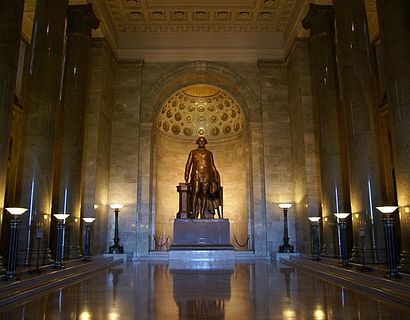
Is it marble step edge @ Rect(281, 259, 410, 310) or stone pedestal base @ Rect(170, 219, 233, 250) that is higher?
stone pedestal base @ Rect(170, 219, 233, 250)

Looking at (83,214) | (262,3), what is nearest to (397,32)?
(262,3)

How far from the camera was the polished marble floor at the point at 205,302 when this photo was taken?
4.34 meters

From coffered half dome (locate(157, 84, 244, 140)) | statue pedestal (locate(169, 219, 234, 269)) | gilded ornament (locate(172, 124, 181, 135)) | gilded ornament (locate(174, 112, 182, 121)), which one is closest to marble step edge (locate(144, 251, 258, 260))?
statue pedestal (locate(169, 219, 234, 269))

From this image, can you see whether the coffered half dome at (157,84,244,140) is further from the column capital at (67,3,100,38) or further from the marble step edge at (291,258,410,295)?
the marble step edge at (291,258,410,295)

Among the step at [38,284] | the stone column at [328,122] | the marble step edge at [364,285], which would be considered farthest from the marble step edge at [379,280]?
the step at [38,284]

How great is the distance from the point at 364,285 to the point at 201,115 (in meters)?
17.0

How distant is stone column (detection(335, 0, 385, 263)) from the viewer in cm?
884

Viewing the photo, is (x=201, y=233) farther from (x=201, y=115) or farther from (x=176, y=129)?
(x=201, y=115)

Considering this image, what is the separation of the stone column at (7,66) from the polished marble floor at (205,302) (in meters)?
2.73

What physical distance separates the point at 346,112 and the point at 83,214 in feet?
32.7

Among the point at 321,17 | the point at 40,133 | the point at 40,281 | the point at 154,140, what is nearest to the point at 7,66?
the point at 40,133

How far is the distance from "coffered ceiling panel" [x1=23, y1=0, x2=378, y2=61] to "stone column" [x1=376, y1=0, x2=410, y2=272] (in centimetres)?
856

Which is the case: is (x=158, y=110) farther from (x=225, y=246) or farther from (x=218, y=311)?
(x=218, y=311)

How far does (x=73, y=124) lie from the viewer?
41.9ft
